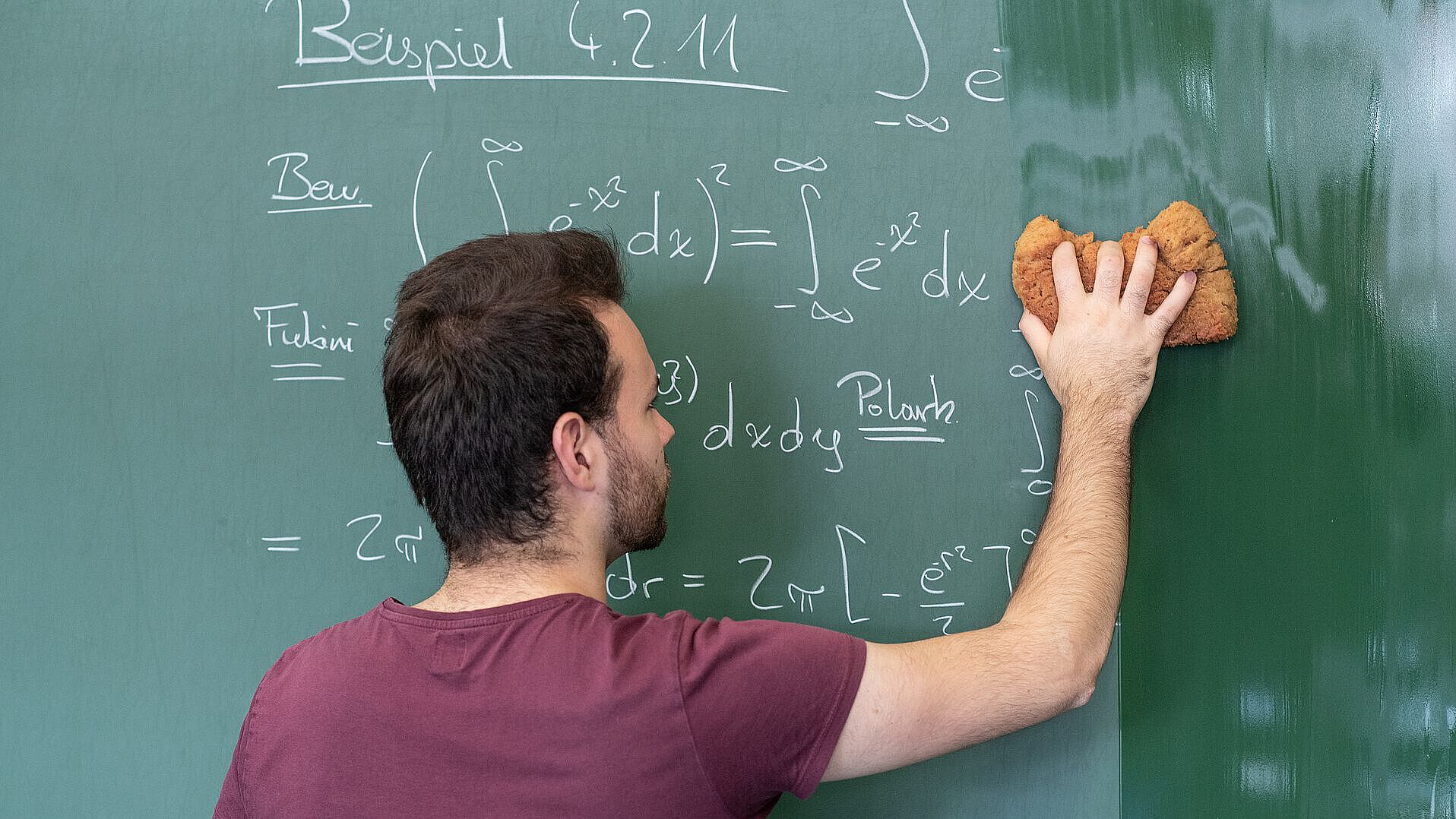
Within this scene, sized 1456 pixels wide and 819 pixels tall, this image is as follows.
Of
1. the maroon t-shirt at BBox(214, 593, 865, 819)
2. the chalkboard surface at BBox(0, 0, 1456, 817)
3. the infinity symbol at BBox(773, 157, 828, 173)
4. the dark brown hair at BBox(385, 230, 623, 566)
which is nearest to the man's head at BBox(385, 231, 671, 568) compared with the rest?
the dark brown hair at BBox(385, 230, 623, 566)

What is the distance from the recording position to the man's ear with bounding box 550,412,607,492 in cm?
104

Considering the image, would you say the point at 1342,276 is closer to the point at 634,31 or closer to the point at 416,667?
the point at 634,31

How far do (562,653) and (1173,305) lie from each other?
104 cm

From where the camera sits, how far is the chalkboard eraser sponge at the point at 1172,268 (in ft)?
4.36

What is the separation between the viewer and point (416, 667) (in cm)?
96

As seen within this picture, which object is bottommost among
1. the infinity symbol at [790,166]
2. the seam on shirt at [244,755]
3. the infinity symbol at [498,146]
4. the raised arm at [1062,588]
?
the seam on shirt at [244,755]

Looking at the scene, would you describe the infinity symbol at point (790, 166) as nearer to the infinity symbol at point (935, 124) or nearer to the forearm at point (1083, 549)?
the infinity symbol at point (935, 124)

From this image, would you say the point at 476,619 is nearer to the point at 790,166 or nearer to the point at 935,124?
the point at 790,166

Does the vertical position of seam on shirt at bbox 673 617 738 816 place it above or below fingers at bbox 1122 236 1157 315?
below

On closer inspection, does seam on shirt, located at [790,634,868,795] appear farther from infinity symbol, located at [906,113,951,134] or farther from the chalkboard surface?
infinity symbol, located at [906,113,951,134]

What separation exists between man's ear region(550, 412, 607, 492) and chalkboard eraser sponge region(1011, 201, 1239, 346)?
0.75 m

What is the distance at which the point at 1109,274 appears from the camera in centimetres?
131

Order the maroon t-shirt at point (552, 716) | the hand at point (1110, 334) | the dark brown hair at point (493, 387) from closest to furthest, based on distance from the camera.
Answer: the maroon t-shirt at point (552, 716) → the dark brown hair at point (493, 387) → the hand at point (1110, 334)

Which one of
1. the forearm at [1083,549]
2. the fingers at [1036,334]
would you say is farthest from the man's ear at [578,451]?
the fingers at [1036,334]
